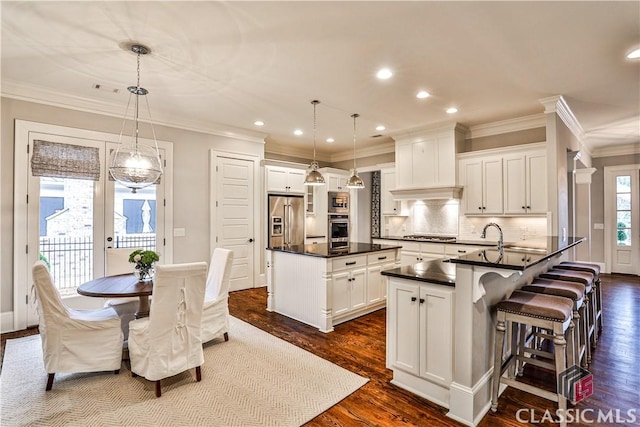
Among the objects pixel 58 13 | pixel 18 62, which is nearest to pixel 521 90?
pixel 58 13

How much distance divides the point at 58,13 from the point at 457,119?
479cm

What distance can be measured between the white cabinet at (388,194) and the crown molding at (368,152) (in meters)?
0.55

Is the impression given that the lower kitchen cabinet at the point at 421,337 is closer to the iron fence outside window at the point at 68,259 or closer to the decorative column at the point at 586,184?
the iron fence outside window at the point at 68,259

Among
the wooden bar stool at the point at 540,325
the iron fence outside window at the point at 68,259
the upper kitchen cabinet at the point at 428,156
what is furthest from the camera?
the upper kitchen cabinet at the point at 428,156

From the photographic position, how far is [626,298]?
191 inches

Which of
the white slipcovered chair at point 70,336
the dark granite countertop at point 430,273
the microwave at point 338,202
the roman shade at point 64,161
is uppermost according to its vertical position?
the roman shade at point 64,161

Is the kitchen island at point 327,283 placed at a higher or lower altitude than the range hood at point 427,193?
lower

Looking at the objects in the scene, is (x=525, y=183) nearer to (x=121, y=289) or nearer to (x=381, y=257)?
(x=381, y=257)

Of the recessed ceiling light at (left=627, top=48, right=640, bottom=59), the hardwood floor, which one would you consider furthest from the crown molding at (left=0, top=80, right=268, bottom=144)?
the recessed ceiling light at (left=627, top=48, right=640, bottom=59)

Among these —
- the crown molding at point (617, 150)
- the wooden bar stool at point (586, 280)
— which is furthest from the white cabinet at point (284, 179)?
the crown molding at point (617, 150)

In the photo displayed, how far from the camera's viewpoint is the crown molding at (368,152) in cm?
665

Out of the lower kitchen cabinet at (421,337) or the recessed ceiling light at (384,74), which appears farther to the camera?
the recessed ceiling light at (384,74)

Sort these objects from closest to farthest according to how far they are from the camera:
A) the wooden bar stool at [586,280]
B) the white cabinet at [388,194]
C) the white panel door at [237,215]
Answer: the wooden bar stool at [586,280]
the white panel door at [237,215]
the white cabinet at [388,194]

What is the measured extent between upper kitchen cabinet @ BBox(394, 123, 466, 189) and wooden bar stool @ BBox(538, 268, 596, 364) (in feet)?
7.71
